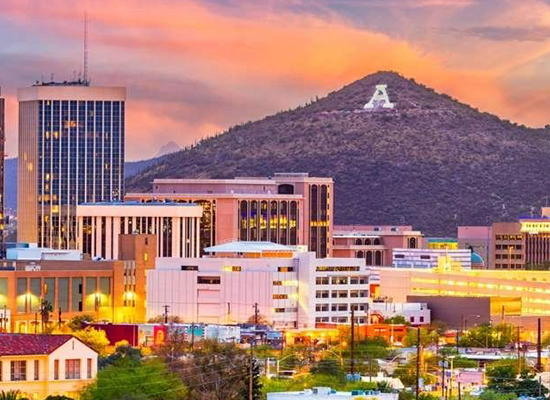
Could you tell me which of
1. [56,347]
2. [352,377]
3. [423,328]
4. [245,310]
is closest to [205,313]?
[245,310]

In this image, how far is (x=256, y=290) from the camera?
7156 inches

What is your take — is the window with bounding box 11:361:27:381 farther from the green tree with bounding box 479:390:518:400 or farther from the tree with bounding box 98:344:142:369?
the green tree with bounding box 479:390:518:400

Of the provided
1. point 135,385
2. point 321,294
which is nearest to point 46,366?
point 135,385

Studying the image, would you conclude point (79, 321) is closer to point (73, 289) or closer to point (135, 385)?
point (73, 289)

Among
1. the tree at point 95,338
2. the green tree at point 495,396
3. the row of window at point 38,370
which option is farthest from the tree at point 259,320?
the row of window at point 38,370

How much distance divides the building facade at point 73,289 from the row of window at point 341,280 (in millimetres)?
16185

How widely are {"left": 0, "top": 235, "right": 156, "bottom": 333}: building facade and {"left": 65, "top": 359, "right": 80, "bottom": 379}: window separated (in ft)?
199

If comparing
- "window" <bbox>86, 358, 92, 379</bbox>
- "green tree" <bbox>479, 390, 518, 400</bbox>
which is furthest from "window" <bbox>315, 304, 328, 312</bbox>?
"window" <bbox>86, 358, 92, 379</bbox>

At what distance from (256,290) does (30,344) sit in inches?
3219

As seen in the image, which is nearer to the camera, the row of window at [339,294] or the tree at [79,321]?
the tree at [79,321]

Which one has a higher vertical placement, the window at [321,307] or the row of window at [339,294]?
the row of window at [339,294]

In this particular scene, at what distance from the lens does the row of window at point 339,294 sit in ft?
603

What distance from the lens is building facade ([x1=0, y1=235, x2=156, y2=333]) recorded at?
16938 centimetres

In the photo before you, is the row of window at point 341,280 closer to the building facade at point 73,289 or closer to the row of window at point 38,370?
the building facade at point 73,289
